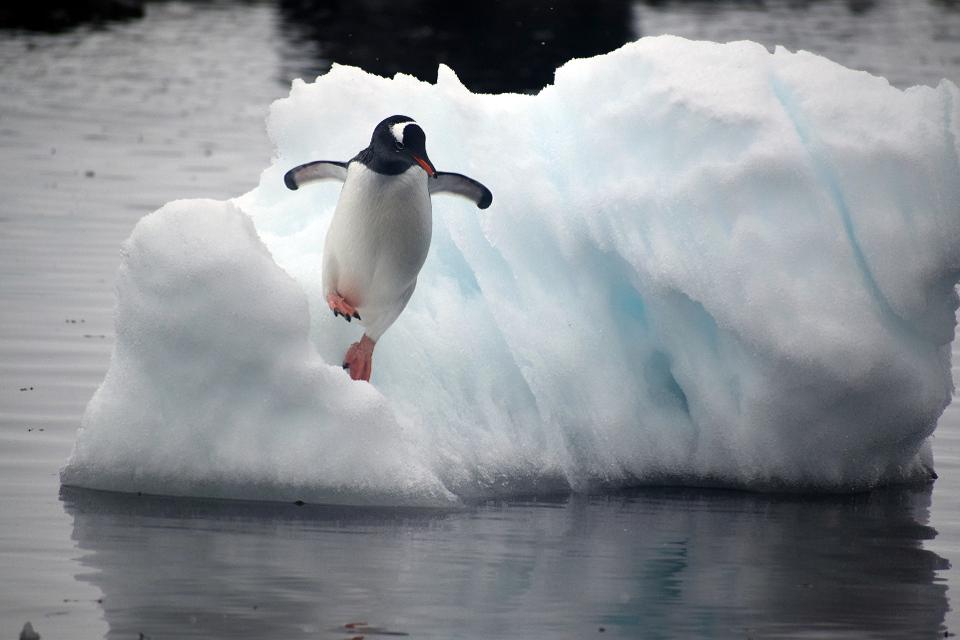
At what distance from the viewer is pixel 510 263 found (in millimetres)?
8883

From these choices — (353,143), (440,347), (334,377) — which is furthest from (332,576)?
(353,143)

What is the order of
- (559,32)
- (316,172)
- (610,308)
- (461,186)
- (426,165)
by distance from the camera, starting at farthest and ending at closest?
(559,32) → (610,308) → (316,172) → (461,186) → (426,165)

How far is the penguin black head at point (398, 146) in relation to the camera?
823 cm

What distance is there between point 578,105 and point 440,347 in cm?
153

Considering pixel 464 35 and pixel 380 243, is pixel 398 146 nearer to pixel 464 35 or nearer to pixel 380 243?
pixel 380 243

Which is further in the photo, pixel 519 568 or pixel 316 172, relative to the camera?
pixel 316 172

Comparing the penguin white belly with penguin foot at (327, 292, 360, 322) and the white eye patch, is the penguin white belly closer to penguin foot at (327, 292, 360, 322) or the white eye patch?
penguin foot at (327, 292, 360, 322)

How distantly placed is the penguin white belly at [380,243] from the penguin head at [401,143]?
74 mm

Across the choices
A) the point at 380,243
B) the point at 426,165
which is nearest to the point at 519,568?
the point at 380,243

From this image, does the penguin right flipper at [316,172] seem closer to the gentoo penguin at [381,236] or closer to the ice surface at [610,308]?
the ice surface at [610,308]

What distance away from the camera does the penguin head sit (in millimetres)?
8227

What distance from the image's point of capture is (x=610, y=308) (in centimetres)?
896

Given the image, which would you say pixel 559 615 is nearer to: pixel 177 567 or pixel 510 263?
pixel 177 567

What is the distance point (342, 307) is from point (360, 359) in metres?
0.25
